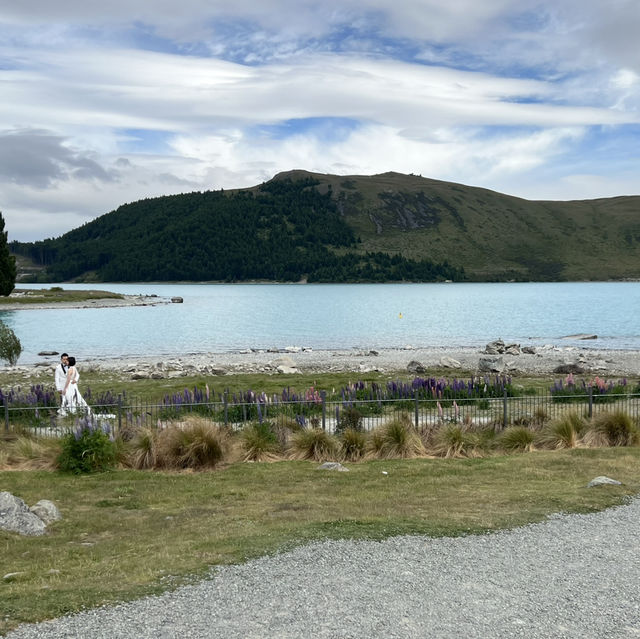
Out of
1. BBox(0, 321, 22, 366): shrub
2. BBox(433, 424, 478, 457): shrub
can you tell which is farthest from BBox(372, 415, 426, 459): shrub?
BBox(0, 321, 22, 366): shrub

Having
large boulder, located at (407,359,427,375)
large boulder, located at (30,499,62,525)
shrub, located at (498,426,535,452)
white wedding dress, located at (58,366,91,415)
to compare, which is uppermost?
white wedding dress, located at (58,366,91,415)

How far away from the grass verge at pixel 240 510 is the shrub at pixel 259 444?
2.15ft

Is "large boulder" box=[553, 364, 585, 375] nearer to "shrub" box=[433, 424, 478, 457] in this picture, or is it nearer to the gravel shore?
the gravel shore

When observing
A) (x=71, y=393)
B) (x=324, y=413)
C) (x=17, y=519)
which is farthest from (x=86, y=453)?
(x=71, y=393)

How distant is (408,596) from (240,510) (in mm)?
4164

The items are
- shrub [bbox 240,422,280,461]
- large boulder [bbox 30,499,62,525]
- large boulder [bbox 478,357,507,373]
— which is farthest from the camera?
large boulder [bbox 478,357,507,373]

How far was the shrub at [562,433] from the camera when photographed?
15234 mm

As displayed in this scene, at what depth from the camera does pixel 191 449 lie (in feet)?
45.0

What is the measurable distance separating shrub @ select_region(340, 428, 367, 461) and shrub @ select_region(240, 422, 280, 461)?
142 centimetres

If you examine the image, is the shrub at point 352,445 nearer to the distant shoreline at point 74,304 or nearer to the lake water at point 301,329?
the lake water at point 301,329

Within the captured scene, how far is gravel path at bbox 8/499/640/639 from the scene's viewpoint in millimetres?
5953

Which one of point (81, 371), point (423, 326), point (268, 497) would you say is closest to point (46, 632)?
point (268, 497)

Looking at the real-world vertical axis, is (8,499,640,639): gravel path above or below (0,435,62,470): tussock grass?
above

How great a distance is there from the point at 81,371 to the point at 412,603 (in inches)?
1285
